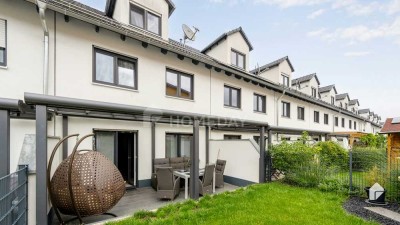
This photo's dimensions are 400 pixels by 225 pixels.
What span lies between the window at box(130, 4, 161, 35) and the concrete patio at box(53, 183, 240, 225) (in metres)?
7.03

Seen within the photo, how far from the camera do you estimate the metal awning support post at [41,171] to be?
169 inches

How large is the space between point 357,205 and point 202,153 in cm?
651

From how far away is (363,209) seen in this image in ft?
21.0

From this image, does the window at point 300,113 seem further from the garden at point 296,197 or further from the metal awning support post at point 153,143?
the metal awning support post at point 153,143

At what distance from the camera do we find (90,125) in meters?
7.84

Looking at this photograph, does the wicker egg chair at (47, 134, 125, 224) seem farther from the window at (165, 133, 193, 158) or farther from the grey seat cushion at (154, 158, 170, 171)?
the window at (165, 133, 193, 158)

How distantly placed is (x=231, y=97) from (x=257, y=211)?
8270mm

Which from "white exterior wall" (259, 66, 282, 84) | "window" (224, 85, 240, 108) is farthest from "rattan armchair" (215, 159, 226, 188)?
"white exterior wall" (259, 66, 282, 84)

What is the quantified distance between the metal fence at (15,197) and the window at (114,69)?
447 cm

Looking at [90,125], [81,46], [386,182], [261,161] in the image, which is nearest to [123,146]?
[90,125]

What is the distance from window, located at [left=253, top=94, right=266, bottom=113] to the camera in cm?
1507

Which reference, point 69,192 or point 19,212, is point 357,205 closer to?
point 69,192

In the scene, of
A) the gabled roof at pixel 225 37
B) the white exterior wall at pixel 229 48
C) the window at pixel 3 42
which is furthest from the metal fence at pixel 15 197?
the gabled roof at pixel 225 37

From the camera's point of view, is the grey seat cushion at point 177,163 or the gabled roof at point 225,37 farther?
the gabled roof at point 225,37
